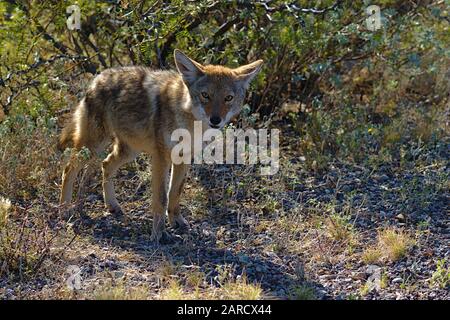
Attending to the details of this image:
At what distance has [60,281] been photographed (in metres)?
5.14

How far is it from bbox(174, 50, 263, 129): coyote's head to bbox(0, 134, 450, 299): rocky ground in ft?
3.22

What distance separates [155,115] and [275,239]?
145 centimetres

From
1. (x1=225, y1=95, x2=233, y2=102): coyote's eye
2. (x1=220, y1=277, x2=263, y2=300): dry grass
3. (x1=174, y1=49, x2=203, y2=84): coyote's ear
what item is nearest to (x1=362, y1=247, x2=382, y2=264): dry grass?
(x1=220, y1=277, x2=263, y2=300): dry grass

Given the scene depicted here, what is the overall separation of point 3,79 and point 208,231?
266 centimetres

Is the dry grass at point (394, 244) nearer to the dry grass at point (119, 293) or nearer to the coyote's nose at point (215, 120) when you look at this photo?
the coyote's nose at point (215, 120)

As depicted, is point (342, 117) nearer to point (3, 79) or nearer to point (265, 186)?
point (265, 186)

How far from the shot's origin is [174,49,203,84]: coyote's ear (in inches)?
239

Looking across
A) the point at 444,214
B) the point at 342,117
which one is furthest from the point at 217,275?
the point at 342,117

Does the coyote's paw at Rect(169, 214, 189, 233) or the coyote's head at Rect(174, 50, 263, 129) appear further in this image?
the coyote's paw at Rect(169, 214, 189, 233)

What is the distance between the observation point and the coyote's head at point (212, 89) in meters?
5.99

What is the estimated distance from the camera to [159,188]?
6281mm

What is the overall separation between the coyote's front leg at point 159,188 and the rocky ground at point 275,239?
20 cm

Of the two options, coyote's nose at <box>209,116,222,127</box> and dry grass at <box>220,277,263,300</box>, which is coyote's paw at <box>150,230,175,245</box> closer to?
coyote's nose at <box>209,116,222,127</box>

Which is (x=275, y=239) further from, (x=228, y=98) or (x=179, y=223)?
(x=228, y=98)
